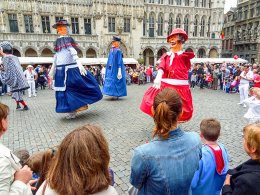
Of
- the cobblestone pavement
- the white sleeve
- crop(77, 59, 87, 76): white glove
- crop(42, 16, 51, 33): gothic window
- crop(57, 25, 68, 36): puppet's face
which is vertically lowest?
the cobblestone pavement

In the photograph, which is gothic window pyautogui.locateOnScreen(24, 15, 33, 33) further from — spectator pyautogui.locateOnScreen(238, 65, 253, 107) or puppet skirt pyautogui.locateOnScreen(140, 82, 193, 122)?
puppet skirt pyautogui.locateOnScreen(140, 82, 193, 122)

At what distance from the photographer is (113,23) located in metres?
27.7

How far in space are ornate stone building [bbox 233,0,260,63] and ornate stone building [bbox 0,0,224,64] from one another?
17.8ft

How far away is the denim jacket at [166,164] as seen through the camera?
4.70 ft

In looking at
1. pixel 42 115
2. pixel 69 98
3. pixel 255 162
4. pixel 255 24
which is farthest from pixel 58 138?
pixel 255 24

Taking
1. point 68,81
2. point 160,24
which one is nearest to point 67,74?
point 68,81

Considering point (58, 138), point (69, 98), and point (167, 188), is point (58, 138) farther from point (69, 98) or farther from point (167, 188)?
point (167, 188)

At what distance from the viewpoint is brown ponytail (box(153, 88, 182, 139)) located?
150 cm

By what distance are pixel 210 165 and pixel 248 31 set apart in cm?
4006

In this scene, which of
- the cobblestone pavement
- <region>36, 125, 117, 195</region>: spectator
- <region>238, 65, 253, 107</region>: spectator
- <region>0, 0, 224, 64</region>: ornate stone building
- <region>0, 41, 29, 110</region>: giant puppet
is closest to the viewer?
<region>36, 125, 117, 195</region>: spectator

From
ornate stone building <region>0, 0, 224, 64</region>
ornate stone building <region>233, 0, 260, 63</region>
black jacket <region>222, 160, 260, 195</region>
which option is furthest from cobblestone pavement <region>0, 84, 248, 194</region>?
ornate stone building <region>233, 0, 260, 63</region>

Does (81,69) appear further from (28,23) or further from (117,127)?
(28,23)

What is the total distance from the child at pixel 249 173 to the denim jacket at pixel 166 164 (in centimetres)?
30

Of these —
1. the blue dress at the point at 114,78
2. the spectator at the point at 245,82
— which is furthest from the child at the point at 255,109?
the blue dress at the point at 114,78
